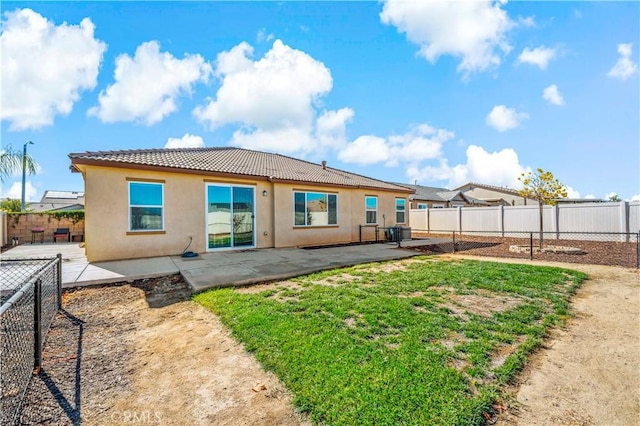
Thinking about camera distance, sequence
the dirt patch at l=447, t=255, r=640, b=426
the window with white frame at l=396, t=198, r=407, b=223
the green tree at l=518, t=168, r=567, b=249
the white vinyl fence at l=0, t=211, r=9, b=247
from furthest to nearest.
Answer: the window with white frame at l=396, t=198, r=407, b=223 < the white vinyl fence at l=0, t=211, r=9, b=247 < the green tree at l=518, t=168, r=567, b=249 < the dirt patch at l=447, t=255, r=640, b=426

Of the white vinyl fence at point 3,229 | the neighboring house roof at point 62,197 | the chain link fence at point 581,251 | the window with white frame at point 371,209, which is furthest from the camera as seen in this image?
the neighboring house roof at point 62,197

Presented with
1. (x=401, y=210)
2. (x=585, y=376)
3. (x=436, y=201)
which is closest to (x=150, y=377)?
(x=585, y=376)

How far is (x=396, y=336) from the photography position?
11.2 feet

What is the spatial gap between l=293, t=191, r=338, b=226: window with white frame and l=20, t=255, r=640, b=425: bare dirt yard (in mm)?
7783

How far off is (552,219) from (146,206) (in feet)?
62.6

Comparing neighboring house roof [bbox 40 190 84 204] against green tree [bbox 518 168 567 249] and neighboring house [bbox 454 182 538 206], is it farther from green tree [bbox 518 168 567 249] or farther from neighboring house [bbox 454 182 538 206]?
neighboring house [bbox 454 182 538 206]

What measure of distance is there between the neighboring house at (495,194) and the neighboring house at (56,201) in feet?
147

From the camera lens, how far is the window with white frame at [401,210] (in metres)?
16.2

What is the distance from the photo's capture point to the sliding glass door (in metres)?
9.95

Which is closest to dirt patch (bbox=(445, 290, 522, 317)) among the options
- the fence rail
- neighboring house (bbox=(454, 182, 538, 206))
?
the fence rail

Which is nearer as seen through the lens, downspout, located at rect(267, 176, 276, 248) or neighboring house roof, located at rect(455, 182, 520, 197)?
downspout, located at rect(267, 176, 276, 248)

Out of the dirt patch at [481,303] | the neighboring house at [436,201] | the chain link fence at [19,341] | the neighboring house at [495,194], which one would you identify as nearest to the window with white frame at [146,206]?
the chain link fence at [19,341]

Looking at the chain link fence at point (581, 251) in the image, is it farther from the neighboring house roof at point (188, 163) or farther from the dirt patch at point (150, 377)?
the dirt patch at point (150, 377)

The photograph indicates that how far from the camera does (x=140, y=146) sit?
35.9ft
